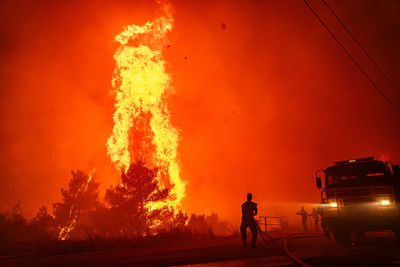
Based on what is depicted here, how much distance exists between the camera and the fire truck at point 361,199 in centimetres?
902

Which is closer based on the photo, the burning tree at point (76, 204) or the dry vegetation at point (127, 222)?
the dry vegetation at point (127, 222)

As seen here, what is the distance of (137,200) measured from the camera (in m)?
25.3

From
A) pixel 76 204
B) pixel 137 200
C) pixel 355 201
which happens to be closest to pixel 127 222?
pixel 137 200

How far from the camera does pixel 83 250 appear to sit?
10.5 m

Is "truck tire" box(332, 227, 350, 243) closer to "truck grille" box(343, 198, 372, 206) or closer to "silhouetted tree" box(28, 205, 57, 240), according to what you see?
"truck grille" box(343, 198, 372, 206)

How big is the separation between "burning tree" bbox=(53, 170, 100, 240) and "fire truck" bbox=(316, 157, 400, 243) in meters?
33.5

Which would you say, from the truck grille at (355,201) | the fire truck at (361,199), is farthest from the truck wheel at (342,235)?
the truck grille at (355,201)

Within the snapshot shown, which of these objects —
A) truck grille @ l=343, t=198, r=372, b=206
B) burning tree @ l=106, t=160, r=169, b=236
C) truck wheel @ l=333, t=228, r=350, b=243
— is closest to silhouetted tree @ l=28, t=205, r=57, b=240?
burning tree @ l=106, t=160, r=169, b=236

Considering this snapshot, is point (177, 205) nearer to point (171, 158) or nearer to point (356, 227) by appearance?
point (171, 158)

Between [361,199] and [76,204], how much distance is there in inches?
1604

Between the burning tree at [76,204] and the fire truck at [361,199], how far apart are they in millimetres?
33531

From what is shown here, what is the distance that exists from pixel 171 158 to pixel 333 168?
23597 millimetres

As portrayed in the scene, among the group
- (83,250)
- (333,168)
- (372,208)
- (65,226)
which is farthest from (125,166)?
(372,208)

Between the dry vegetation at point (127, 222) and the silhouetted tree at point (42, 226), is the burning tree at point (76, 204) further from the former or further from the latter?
the silhouetted tree at point (42, 226)
